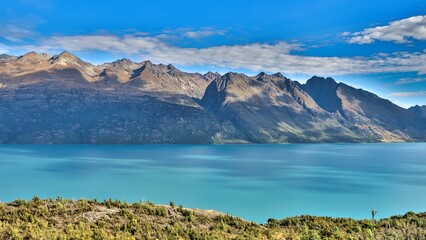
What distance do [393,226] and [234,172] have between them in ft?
471

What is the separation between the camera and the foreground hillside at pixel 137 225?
2898 cm

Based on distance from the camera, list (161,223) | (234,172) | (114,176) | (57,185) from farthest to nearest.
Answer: (234,172) → (114,176) → (57,185) → (161,223)

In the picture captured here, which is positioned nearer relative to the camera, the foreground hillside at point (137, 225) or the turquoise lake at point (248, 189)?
the foreground hillside at point (137, 225)

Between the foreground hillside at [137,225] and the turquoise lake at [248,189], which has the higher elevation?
the foreground hillside at [137,225]

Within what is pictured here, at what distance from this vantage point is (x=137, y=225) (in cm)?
3300

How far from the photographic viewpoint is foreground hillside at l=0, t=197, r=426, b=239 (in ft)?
95.1

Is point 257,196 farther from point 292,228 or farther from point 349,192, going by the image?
point 292,228

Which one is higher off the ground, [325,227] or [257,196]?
[325,227]

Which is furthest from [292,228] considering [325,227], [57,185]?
[57,185]

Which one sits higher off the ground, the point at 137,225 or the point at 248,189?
the point at 137,225

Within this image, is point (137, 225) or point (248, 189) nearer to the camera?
point (137, 225)

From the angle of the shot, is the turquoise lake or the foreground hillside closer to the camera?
the foreground hillside

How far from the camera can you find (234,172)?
187500 mm

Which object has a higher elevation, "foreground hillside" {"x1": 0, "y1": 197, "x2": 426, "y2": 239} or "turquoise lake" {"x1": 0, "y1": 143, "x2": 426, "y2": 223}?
"foreground hillside" {"x1": 0, "y1": 197, "x2": 426, "y2": 239}
